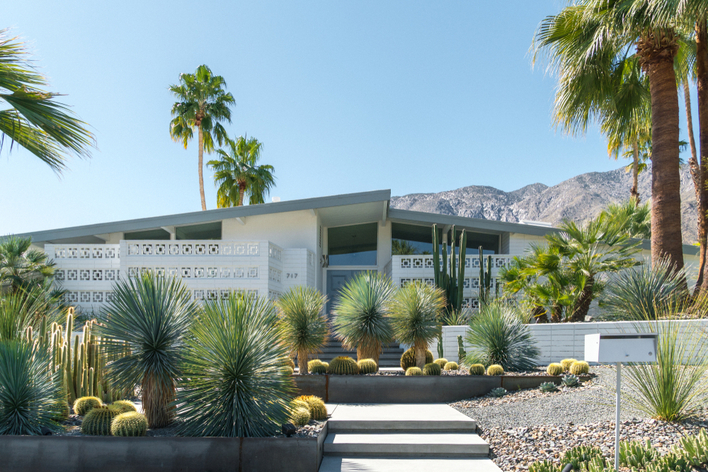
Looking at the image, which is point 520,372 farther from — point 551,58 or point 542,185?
point 542,185

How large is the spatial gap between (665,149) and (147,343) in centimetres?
1041

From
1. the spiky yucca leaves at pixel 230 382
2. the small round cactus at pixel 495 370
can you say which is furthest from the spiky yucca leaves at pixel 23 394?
the small round cactus at pixel 495 370

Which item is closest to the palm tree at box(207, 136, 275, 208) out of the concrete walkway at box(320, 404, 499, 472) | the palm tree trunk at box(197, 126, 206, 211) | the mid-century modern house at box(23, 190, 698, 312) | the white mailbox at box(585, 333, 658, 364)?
the palm tree trunk at box(197, 126, 206, 211)

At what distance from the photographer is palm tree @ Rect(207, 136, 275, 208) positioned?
25188 millimetres

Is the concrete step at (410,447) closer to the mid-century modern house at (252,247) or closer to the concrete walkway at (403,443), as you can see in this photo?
the concrete walkway at (403,443)

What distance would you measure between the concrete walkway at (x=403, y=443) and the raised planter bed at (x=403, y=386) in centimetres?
108

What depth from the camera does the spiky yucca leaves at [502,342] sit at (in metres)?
9.66

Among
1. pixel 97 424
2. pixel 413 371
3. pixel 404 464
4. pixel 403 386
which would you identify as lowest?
pixel 404 464

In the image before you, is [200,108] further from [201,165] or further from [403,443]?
[403,443]

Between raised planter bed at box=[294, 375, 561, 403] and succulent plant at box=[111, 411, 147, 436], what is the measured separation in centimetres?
332

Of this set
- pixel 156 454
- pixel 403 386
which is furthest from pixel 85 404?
pixel 403 386

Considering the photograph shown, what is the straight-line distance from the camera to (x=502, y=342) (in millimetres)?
9750

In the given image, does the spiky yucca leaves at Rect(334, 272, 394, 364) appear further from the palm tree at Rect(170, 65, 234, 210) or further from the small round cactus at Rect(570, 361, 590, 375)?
the palm tree at Rect(170, 65, 234, 210)

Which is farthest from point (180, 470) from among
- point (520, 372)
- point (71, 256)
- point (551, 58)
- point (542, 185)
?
point (542, 185)
